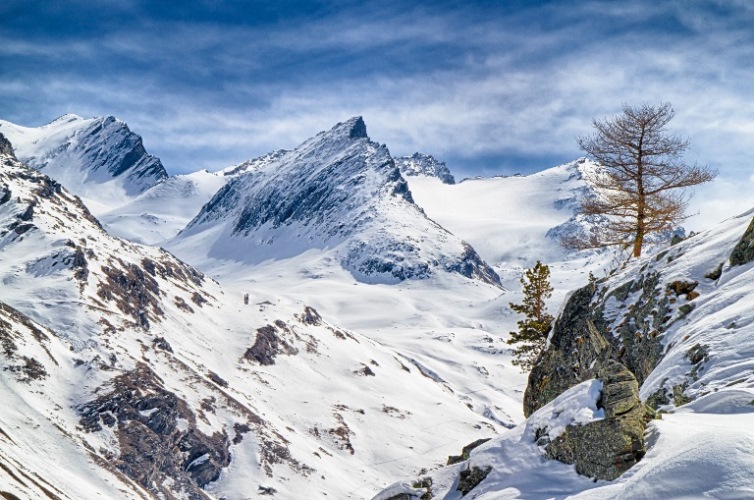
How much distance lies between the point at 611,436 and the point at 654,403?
3.55 meters

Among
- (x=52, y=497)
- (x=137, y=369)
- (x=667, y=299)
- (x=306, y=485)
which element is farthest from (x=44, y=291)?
(x=667, y=299)

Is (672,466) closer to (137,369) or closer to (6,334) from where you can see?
(6,334)

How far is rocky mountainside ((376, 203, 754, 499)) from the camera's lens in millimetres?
8820

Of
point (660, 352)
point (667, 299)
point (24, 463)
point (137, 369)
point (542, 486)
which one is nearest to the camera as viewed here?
point (542, 486)

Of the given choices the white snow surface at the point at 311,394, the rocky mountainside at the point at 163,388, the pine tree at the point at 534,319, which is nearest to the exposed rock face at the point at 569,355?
the white snow surface at the point at 311,394

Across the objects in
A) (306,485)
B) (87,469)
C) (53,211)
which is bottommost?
(306,485)

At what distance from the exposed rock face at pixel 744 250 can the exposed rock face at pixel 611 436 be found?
26.5 ft

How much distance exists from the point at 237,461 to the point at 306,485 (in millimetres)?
13774

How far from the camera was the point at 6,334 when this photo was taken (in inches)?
4038

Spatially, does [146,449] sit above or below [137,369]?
below

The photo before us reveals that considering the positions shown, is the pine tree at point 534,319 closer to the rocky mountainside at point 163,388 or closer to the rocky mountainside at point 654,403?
the rocky mountainside at point 654,403

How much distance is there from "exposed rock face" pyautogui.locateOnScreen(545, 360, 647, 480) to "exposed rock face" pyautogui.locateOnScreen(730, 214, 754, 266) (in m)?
8.08

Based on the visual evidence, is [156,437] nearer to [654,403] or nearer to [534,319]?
[534,319]

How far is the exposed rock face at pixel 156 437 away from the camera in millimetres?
103000
